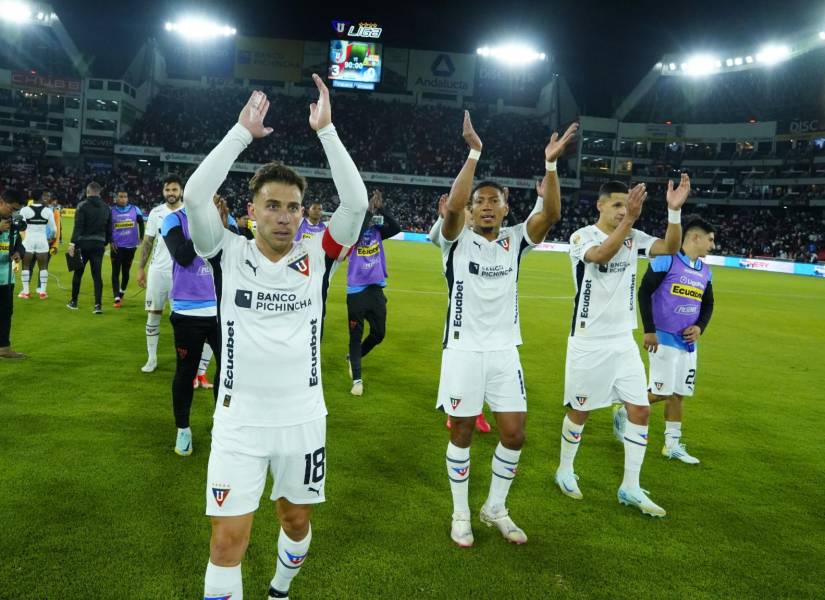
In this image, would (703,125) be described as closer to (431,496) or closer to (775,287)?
(775,287)

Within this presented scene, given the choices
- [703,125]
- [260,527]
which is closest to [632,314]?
[260,527]

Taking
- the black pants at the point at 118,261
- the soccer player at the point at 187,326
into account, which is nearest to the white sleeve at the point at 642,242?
the soccer player at the point at 187,326

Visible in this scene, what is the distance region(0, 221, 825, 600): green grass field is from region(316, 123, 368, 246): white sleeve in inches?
28.8

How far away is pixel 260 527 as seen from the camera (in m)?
4.21

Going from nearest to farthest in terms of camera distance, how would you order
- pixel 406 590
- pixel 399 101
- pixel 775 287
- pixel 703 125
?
pixel 406 590 < pixel 775 287 < pixel 703 125 < pixel 399 101

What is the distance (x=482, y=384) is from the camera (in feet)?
13.9

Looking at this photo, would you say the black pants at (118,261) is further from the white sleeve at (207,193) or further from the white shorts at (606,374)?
the white sleeve at (207,193)

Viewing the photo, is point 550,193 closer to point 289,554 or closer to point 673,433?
point 289,554

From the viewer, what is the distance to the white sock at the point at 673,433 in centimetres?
605

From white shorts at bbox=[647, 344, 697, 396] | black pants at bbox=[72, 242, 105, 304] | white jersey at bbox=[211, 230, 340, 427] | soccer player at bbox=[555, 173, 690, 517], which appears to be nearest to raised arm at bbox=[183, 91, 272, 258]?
white jersey at bbox=[211, 230, 340, 427]

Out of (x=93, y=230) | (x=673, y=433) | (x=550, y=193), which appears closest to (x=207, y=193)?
(x=550, y=193)

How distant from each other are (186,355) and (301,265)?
2857 mm

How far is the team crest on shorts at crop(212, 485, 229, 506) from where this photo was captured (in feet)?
8.87

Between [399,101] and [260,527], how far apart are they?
2484 inches
